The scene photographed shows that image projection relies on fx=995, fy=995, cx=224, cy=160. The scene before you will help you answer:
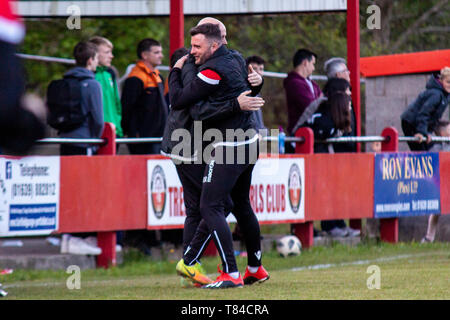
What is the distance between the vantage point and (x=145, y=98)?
1125cm

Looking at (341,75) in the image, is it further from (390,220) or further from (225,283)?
(225,283)

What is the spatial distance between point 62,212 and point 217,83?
3002 millimetres

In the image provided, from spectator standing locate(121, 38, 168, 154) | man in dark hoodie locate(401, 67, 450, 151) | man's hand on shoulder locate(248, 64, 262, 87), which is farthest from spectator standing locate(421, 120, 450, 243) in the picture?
man's hand on shoulder locate(248, 64, 262, 87)

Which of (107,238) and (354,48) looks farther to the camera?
(354,48)

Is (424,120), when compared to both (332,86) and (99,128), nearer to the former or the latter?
(332,86)

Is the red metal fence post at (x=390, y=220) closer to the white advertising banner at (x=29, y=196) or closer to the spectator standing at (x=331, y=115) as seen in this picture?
the spectator standing at (x=331, y=115)

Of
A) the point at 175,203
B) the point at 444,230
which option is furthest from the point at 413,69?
the point at 175,203

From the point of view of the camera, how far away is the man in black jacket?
7406 millimetres

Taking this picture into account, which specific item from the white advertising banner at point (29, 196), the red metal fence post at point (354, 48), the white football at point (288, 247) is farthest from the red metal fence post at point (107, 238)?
the red metal fence post at point (354, 48)

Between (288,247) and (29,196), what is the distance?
3133 millimetres

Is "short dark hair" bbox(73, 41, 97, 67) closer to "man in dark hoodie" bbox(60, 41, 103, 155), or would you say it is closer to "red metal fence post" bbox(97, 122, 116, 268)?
"man in dark hoodie" bbox(60, 41, 103, 155)

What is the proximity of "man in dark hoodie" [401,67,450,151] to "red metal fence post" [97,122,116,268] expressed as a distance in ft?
14.9

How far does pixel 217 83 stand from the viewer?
741 centimetres

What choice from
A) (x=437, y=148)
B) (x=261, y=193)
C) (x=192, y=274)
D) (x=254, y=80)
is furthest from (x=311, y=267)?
(x=437, y=148)
